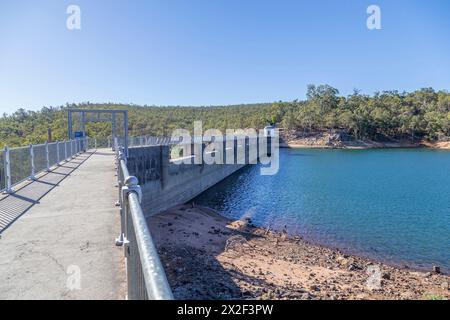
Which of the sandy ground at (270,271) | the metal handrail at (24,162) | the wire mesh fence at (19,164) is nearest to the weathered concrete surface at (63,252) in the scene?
the metal handrail at (24,162)

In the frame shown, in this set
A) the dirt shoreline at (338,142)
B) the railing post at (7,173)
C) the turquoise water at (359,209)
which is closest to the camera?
the railing post at (7,173)

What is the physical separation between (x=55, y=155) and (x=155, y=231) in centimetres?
609

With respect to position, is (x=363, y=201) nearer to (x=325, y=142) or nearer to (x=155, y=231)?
(x=155, y=231)

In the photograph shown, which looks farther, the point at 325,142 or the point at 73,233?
the point at 325,142

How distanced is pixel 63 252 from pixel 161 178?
55.1 ft

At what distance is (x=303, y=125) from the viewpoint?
94.9m

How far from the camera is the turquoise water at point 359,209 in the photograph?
50.6 feet

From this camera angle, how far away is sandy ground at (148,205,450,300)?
9.77 meters

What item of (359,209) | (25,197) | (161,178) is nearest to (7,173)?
→ (25,197)

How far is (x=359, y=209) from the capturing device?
21.9m

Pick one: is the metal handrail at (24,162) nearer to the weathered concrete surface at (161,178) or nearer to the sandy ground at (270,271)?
the weathered concrete surface at (161,178)

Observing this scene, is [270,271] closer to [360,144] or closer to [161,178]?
[161,178]

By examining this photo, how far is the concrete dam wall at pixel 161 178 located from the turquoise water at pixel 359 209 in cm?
178

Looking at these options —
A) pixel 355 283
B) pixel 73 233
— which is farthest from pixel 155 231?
pixel 73 233
